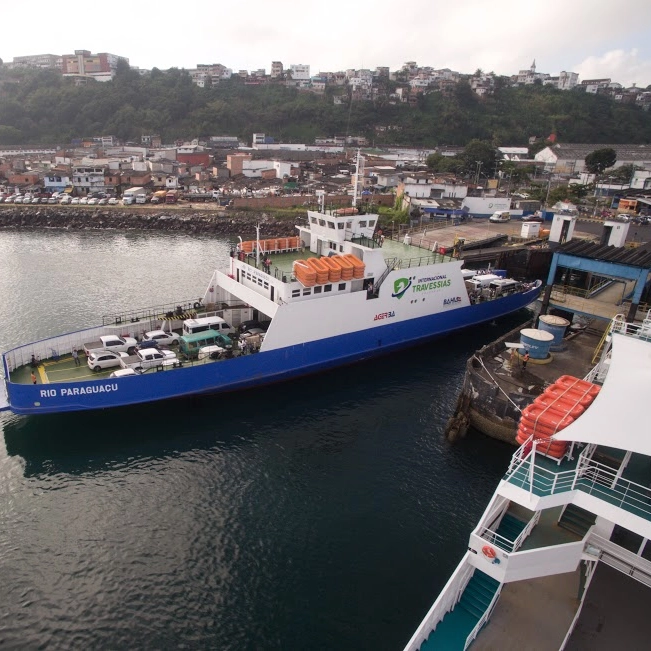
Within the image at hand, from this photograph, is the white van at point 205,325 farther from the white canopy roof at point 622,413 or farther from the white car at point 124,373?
the white canopy roof at point 622,413

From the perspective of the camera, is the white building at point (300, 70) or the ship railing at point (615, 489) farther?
the white building at point (300, 70)

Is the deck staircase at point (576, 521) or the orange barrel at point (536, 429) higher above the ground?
the orange barrel at point (536, 429)

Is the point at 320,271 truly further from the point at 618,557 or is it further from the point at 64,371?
the point at 618,557

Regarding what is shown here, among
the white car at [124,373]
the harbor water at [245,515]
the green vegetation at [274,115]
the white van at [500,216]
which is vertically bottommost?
the harbor water at [245,515]

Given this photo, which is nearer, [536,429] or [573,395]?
[536,429]

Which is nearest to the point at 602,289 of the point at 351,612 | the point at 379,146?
the point at 351,612

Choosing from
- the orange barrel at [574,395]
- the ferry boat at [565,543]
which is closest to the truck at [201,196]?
the orange barrel at [574,395]

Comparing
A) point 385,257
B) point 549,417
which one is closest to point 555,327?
point 385,257
